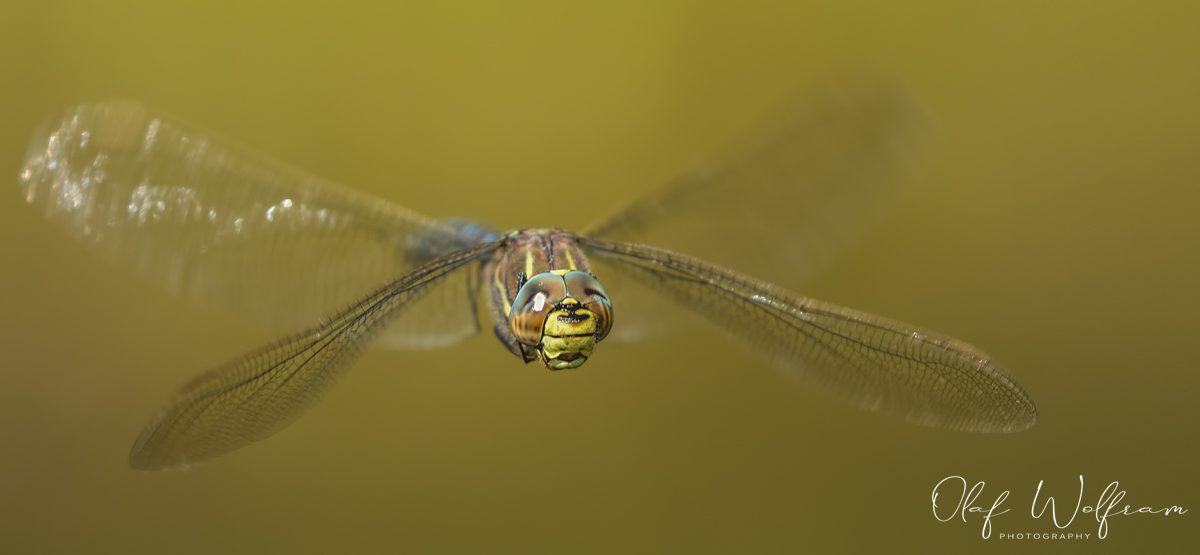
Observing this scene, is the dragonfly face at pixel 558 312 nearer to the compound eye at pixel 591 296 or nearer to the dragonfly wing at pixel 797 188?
the compound eye at pixel 591 296

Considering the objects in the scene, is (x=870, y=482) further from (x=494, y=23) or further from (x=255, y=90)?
(x=255, y=90)

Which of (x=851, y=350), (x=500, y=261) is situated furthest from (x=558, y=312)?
(x=851, y=350)

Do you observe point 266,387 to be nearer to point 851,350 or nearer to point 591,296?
point 591,296

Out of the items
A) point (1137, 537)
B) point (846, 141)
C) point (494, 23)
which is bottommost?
point (1137, 537)

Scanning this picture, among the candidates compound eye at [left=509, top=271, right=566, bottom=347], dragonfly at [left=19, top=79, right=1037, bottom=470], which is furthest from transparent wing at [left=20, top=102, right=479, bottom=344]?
compound eye at [left=509, top=271, right=566, bottom=347]

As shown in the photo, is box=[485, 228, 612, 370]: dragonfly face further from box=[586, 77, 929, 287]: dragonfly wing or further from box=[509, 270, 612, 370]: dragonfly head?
box=[586, 77, 929, 287]: dragonfly wing

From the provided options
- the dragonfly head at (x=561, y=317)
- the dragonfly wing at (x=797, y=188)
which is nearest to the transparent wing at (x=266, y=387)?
the dragonfly head at (x=561, y=317)

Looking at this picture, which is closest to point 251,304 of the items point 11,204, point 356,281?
point 356,281
